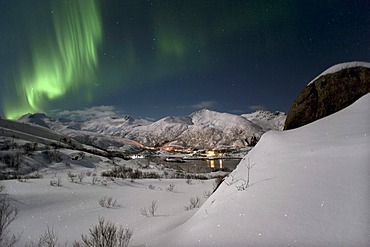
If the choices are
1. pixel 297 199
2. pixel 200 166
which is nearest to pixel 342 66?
pixel 297 199

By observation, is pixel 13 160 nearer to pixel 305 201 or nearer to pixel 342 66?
pixel 305 201

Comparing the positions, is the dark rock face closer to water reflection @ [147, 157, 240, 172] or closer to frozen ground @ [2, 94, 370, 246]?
frozen ground @ [2, 94, 370, 246]

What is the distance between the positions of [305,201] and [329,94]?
5928 mm

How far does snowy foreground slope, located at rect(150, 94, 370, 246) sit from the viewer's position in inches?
82.2

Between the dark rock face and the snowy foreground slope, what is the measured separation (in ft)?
9.95

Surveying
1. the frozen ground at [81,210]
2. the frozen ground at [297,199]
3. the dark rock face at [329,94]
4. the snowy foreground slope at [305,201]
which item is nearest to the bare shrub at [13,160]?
the frozen ground at [81,210]

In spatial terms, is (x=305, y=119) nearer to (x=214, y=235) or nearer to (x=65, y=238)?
(x=214, y=235)

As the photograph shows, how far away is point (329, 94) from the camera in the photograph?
7.10 metres

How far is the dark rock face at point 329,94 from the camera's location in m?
6.70

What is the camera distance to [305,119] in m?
7.29

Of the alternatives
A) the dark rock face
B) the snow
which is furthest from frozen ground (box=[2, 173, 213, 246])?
the snow

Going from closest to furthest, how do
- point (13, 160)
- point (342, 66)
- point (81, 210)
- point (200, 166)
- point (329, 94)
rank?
1. point (329, 94)
2. point (342, 66)
3. point (81, 210)
4. point (13, 160)
5. point (200, 166)

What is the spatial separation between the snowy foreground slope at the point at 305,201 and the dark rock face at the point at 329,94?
119 inches

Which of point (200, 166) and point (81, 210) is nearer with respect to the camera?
point (81, 210)
